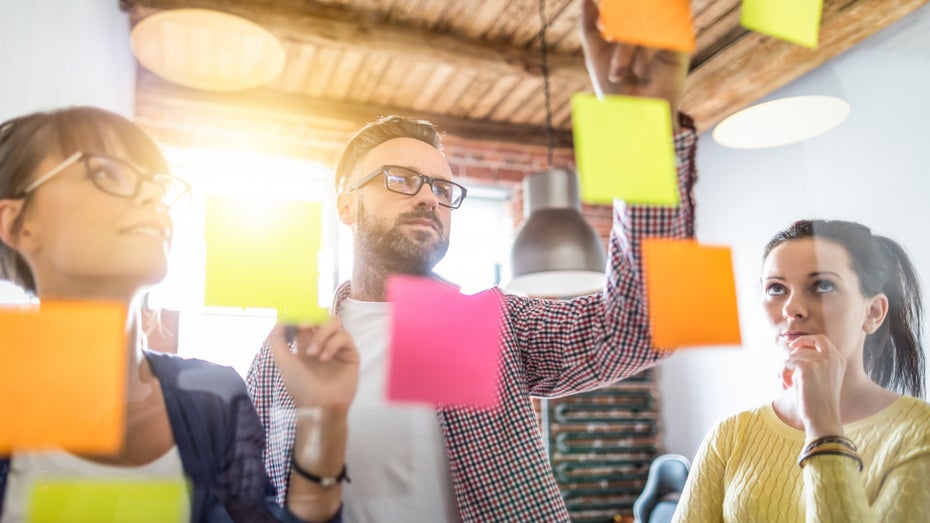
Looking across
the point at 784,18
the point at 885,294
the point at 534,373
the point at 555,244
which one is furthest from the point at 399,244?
the point at 555,244

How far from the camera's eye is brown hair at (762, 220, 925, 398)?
544 mm

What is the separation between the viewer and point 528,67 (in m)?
0.76

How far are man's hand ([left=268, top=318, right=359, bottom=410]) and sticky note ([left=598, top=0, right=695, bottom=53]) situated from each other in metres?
0.28

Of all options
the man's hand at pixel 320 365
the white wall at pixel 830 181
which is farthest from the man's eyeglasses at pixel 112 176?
the white wall at pixel 830 181

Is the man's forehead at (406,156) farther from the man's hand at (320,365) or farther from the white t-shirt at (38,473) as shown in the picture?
the white t-shirt at (38,473)

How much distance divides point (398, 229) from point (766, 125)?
1.55 ft

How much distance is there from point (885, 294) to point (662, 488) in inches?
26.1

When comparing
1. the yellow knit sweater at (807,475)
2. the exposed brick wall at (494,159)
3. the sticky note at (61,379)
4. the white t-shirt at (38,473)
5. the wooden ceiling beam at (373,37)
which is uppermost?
the wooden ceiling beam at (373,37)

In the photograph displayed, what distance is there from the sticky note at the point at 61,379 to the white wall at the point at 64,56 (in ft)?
0.41

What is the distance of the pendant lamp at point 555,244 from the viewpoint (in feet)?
4.64

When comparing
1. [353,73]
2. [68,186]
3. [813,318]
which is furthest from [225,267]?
[813,318]

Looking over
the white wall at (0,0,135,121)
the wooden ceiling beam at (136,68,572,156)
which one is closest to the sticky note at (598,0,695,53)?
the wooden ceiling beam at (136,68,572,156)

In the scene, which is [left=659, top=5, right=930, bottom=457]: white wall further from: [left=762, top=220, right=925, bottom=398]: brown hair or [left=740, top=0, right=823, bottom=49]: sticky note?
[left=740, top=0, right=823, bottom=49]: sticky note

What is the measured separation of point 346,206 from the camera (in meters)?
0.39
